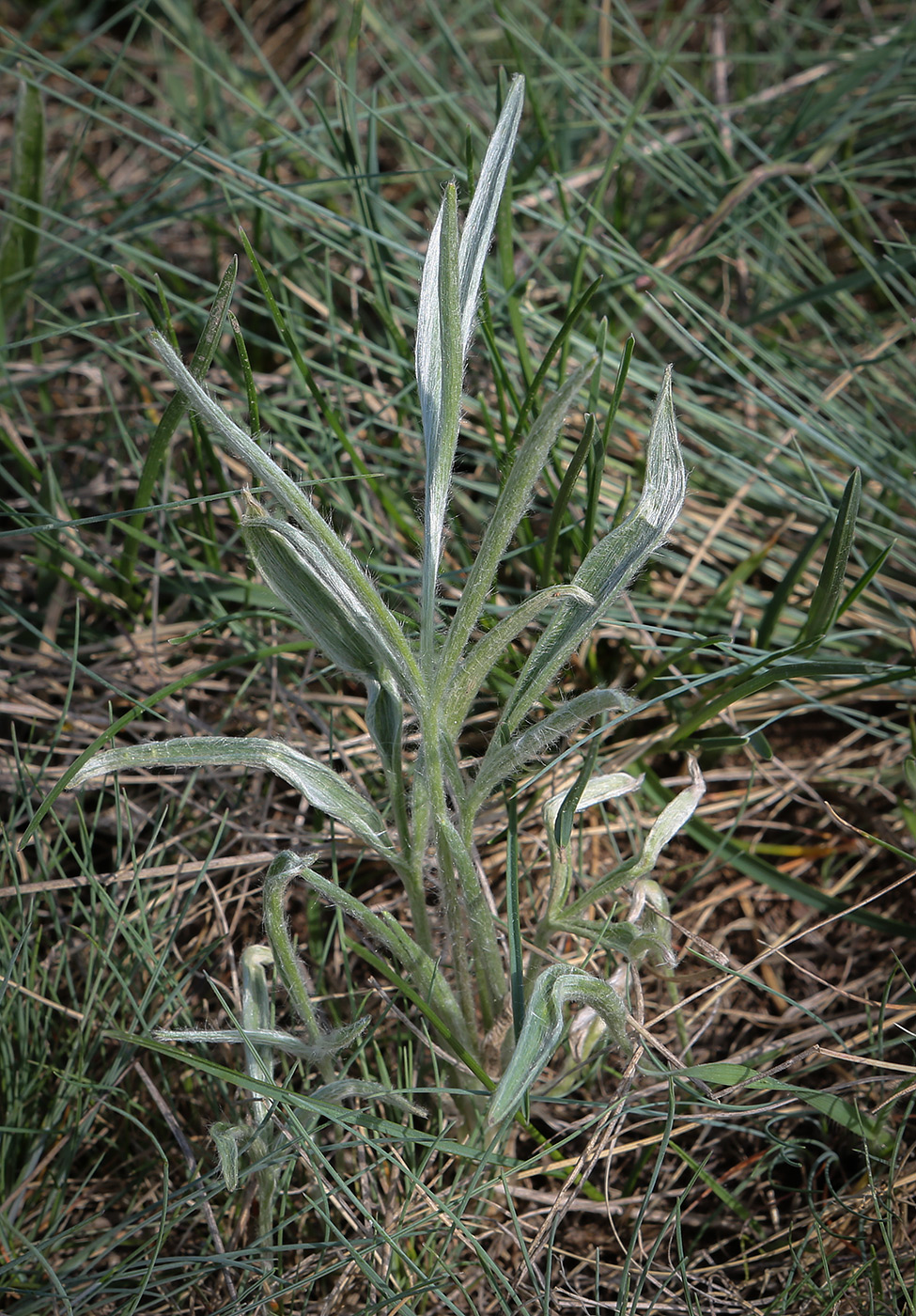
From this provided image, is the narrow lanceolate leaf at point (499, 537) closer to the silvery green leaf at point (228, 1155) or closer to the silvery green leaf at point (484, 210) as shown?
the silvery green leaf at point (484, 210)

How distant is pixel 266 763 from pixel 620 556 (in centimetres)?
42

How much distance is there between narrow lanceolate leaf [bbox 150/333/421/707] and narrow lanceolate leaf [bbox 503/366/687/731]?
0.14 meters

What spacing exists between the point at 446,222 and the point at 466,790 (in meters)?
0.57

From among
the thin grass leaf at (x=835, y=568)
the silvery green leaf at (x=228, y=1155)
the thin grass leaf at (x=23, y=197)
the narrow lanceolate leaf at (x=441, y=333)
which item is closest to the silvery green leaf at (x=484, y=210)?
the narrow lanceolate leaf at (x=441, y=333)

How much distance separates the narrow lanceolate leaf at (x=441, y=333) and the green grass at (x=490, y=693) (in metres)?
0.30

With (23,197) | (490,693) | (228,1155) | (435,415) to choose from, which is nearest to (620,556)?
(435,415)

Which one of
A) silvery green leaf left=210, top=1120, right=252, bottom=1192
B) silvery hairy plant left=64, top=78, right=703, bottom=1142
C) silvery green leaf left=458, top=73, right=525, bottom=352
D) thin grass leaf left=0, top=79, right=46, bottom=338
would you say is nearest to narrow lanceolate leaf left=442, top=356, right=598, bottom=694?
silvery hairy plant left=64, top=78, right=703, bottom=1142

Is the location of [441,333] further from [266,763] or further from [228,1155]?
[228,1155]

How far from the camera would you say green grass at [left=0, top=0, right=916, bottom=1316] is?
120 centimetres

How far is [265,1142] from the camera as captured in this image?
1.14m

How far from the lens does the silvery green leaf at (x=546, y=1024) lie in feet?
2.77

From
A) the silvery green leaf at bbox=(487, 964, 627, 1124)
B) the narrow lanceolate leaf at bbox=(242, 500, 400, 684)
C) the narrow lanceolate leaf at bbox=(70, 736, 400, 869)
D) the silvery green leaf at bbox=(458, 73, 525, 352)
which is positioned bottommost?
the silvery green leaf at bbox=(487, 964, 627, 1124)

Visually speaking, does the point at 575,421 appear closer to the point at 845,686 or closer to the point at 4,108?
the point at 845,686

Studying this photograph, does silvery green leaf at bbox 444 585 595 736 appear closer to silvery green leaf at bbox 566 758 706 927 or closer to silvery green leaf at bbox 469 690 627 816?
silvery green leaf at bbox 469 690 627 816
